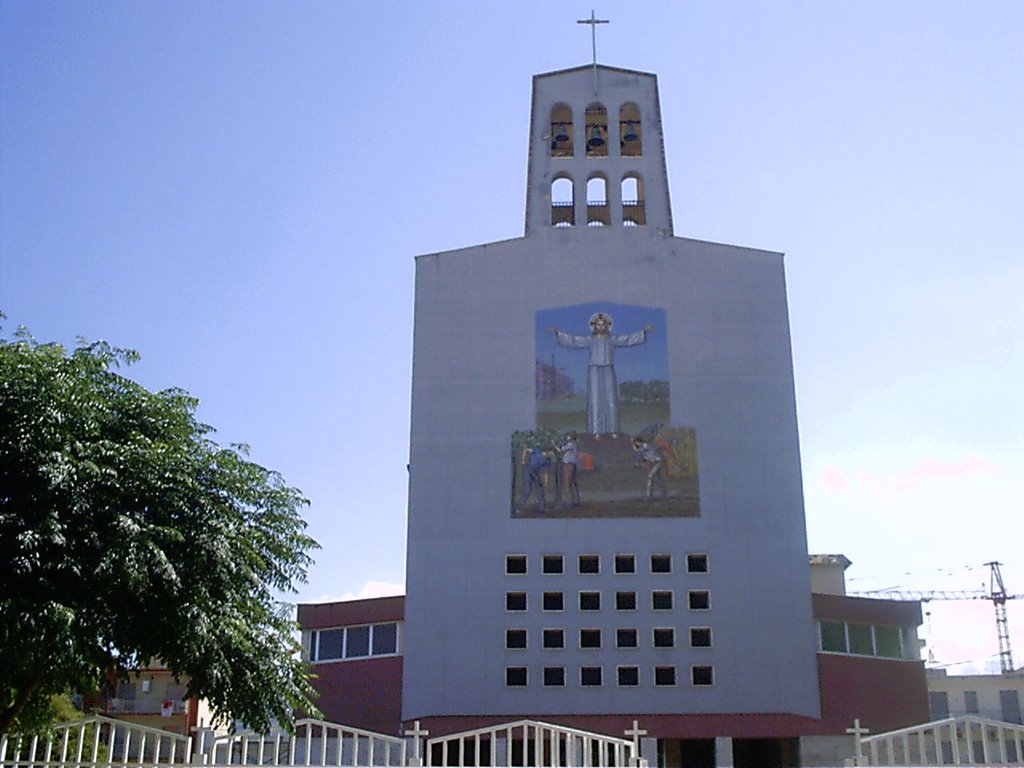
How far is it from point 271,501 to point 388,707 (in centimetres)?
2854

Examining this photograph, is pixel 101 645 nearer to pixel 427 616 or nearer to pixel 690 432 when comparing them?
pixel 427 616

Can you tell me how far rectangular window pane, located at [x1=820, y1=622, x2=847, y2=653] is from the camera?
142 ft

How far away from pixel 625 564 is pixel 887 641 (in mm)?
10413

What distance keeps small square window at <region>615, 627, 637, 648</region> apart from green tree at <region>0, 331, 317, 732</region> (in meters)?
28.6

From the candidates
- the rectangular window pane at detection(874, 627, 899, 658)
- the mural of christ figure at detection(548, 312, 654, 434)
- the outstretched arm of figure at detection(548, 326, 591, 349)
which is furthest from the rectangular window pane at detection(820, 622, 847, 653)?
the outstretched arm of figure at detection(548, 326, 591, 349)

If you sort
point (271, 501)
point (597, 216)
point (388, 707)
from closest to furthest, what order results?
point (271, 501)
point (388, 707)
point (597, 216)

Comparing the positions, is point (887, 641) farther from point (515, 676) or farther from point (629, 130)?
point (629, 130)

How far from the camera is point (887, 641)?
44.1 m

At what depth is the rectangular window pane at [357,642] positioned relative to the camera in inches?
1738

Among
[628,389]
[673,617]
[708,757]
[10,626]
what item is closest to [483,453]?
[628,389]

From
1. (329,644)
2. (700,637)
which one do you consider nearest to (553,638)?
(700,637)

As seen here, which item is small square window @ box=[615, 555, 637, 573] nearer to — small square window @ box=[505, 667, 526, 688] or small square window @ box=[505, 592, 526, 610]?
small square window @ box=[505, 592, 526, 610]

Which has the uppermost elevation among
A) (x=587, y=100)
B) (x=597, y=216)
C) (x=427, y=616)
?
(x=587, y=100)

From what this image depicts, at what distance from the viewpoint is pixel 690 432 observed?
45.5 meters
